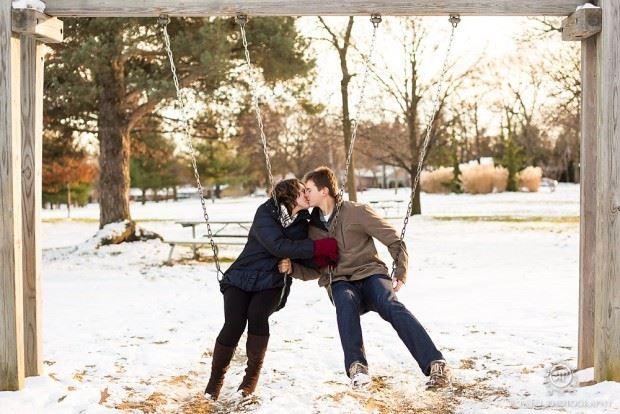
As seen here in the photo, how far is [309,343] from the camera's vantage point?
598 centimetres

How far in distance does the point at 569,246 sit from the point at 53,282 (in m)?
9.52

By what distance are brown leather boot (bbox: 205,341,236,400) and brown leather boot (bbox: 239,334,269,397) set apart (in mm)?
118

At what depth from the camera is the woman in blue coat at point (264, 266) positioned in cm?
420

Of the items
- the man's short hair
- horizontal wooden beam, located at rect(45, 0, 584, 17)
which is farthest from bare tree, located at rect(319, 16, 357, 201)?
the man's short hair

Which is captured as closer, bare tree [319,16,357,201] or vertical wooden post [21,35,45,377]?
vertical wooden post [21,35,45,377]

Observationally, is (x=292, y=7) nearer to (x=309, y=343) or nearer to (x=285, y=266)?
(x=285, y=266)

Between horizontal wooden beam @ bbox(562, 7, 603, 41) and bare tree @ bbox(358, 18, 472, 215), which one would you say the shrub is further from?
horizontal wooden beam @ bbox(562, 7, 603, 41)

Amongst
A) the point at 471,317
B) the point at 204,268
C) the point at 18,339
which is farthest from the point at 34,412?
the point at 204,268

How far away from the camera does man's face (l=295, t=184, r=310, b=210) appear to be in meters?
4.31

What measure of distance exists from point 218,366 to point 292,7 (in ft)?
7.53

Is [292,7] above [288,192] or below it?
above

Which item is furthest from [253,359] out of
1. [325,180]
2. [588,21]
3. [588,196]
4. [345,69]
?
[345,69]

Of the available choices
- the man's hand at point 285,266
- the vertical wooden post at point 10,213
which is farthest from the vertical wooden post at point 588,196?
the vertical wooden post at point 10,213

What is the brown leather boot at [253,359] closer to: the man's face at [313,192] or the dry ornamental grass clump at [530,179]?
the man's face at [313,192]
